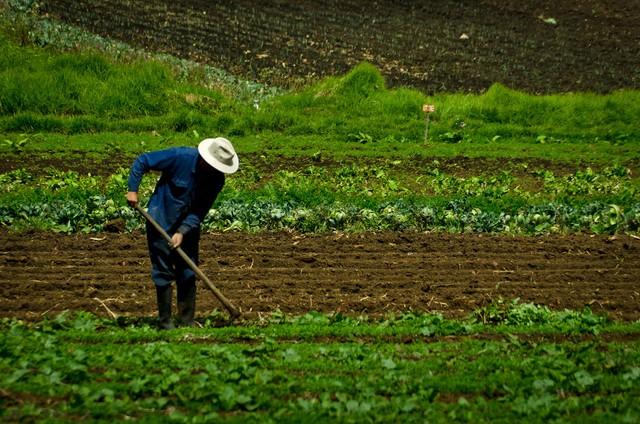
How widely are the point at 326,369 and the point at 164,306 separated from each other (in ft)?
6.24

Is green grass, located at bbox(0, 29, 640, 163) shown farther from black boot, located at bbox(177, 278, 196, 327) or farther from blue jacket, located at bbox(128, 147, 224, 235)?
blue jacket, located at bbox(128, 147, 224, 235)

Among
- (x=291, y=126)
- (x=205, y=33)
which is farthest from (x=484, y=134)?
(x=205, y=33)

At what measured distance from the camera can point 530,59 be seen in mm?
28375

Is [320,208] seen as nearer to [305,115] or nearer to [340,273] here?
[340,273]

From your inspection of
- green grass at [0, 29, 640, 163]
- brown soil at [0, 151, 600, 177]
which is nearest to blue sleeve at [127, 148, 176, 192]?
brown soil at [0, 151, 600, 177]

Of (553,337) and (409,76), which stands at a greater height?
(553,337)

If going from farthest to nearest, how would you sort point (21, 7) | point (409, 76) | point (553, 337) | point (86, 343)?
point (21, 7)
point (409, 76)
point (553, 337)
point (86, 343)

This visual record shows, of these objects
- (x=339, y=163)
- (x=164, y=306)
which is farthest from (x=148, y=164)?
(x=339, y=163)

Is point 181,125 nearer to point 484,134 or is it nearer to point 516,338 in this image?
point 484,134

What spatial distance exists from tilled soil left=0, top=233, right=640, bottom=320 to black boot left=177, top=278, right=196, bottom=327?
0.38m

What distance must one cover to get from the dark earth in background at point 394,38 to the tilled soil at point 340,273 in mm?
12384

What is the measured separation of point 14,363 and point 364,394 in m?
2.76

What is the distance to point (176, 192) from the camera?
8.10 metres

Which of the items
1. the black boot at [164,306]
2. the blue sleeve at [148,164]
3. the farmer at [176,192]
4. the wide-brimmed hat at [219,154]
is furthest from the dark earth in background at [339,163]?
the wide-brimmed hat at [219,154]
